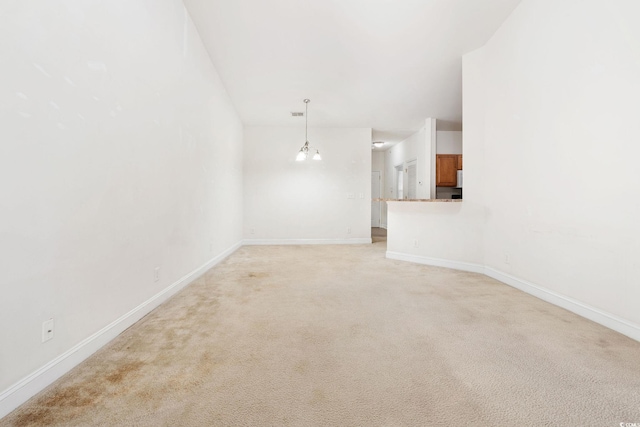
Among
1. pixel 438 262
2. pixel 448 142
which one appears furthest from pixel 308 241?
pixel 448 142

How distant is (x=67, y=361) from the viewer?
4.89 feet

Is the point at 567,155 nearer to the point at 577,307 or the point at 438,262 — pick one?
the point at 577,307

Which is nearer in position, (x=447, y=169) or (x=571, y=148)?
(x=571, y=148)

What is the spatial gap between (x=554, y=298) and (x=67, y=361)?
3627 mm

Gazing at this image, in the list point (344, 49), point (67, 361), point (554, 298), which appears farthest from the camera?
point (344, 49)

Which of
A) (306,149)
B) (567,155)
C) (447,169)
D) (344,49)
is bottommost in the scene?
(567,155)

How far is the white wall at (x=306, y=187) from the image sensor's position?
6.58m

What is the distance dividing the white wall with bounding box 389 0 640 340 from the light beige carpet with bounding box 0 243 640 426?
0.37 m

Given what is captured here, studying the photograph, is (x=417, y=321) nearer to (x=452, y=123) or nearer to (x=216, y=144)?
(x=216, y=144)

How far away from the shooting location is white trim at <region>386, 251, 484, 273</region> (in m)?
3.75

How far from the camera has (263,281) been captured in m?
3.34

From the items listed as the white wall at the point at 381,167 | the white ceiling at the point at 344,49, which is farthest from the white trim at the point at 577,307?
the white wall at the point at 381,167

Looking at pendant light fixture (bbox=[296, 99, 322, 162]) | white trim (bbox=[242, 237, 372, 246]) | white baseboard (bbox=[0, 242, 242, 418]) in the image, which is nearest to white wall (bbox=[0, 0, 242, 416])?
white baseboard (bbox=[0, 242, 242, 418])

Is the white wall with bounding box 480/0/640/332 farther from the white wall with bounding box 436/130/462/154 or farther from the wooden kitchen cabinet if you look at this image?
the white wall with bounding box 436/130/462/154
